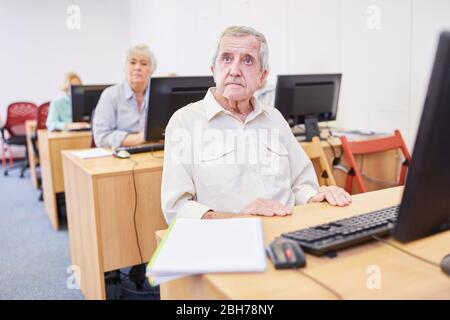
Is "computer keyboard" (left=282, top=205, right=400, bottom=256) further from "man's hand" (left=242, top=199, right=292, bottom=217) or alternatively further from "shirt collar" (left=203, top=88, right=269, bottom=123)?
"shirt collar" (left=203, top=88, right=269, bottom=123)

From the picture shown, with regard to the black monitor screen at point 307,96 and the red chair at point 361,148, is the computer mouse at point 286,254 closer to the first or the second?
the red chair at point 361,148

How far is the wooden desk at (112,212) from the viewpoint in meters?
2.02

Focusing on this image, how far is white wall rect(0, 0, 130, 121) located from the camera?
6.41m

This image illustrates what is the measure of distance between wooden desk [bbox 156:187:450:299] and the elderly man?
490 mm

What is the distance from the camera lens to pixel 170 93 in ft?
7.22

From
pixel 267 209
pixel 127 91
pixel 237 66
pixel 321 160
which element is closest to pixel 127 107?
pixel 127 91

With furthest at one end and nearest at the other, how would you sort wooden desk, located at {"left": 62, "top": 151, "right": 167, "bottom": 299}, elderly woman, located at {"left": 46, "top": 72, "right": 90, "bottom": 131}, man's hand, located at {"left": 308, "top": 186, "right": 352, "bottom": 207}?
elderly woman, located at {"left": 46, "top": 72, "right": 90, "bottom": 131}
wooden desk, located at {"left": 62, "top": 151, "right": 167, "bottom": 299}
man's hand, located at {"left": 308, "top": 186, "right": 352, "bottom": 207}

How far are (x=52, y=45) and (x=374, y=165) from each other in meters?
5.54

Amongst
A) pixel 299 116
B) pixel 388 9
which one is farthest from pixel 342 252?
pixel 388 9

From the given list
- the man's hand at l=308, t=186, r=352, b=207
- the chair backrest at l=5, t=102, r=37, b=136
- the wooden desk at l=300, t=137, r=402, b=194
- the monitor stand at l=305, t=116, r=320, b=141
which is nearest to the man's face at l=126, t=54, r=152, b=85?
the monitor stand at l=305, t=116, r=320, b=141

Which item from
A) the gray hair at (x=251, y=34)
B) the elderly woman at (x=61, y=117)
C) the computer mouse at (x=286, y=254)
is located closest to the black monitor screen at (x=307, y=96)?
the gray hair at (x=251, y=34)

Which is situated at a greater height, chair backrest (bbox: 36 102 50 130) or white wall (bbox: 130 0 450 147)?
white wall (bbox: 130 0 450 147)

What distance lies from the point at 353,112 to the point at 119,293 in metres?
2.07

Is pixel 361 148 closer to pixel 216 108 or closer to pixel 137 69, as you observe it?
pixel 216 108
